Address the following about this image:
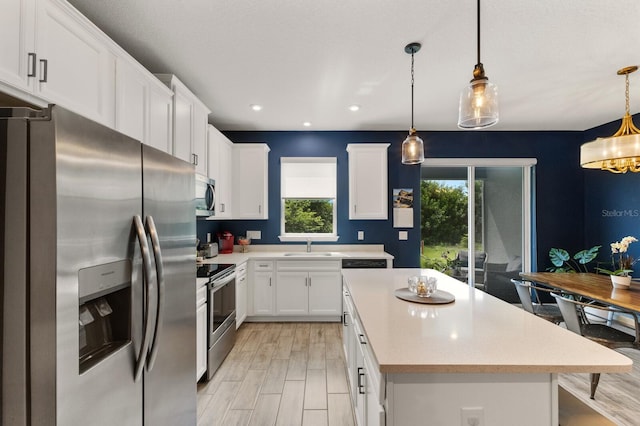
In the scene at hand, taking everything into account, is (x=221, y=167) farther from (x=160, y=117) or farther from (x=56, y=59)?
(x=56, y=59)

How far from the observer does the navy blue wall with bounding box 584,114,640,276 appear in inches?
147

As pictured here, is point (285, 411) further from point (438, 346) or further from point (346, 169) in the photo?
point (346, 169)

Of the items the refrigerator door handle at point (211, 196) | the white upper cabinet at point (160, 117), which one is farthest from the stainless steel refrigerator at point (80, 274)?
the refrigerator door handle at point (211, 196)

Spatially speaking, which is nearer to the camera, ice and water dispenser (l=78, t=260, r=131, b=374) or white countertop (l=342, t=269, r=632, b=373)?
ice and water dispenser (l=78, t=260, r=131, b=374)

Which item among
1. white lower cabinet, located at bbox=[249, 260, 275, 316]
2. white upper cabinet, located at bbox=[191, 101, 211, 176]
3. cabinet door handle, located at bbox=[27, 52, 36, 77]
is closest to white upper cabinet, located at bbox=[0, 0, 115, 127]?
cabinet door handle, located at bbox=[27, 52, 36, 77]

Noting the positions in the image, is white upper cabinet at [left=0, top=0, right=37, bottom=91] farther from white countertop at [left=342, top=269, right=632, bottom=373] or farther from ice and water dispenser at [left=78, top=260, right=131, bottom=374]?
white countertop at [left=342, top=269, right=632, bottom=373]

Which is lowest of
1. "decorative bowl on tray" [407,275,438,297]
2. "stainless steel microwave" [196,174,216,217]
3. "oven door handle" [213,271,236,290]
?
"oven door handle" [213,271,236,290]

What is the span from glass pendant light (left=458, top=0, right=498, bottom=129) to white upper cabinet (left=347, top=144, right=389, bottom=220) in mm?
2578

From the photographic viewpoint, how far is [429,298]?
5.78 feet

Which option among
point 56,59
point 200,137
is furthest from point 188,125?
point 56,59

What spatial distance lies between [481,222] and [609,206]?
1.61 metres

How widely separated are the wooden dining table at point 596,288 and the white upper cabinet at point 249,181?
3.36 m

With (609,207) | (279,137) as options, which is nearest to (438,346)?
(279,137)
